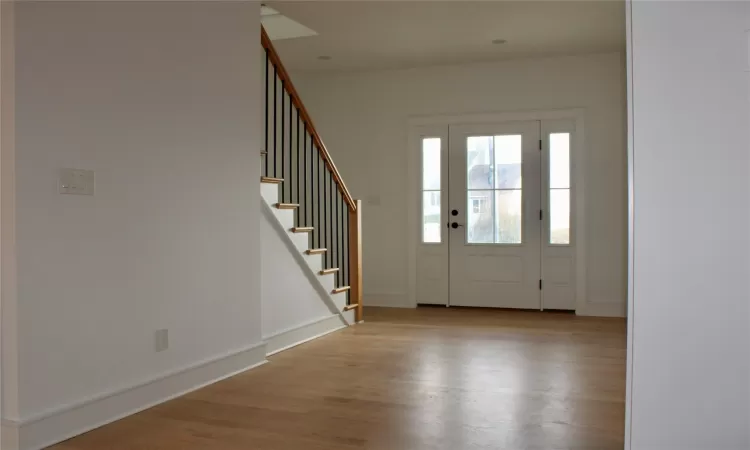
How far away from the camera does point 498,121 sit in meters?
6.88

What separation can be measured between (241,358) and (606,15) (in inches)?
156

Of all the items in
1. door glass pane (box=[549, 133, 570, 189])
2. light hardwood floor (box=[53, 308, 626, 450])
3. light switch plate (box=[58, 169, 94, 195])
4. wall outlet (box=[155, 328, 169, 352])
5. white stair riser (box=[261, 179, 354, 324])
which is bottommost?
light hardwood floor (box=[53, 308, 626, 450])

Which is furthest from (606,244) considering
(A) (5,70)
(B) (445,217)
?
(A) (5,70)

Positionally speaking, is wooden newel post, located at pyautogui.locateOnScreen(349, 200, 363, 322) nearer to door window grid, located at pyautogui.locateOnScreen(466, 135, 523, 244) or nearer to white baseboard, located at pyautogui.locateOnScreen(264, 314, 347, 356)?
white baseboard, located at pyautogui.locateOnScreen(264, 314, 347, 356)

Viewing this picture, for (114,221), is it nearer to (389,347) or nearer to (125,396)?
(125,396)

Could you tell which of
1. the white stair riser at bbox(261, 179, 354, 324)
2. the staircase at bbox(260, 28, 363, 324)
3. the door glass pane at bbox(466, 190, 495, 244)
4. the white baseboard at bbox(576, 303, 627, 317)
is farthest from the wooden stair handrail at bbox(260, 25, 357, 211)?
the white baseboard at bbox(576, 303, 627, 317)

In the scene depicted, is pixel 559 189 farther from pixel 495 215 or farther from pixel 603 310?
Answer: pixel 603 310

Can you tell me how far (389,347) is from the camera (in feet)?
16.1

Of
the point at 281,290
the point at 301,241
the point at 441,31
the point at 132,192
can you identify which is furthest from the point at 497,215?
the point at 132,192

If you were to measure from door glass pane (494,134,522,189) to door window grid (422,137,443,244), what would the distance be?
0.65m

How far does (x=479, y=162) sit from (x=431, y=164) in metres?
0.55

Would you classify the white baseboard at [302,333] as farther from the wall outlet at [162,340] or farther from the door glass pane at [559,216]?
the door glass pane at [559,216]

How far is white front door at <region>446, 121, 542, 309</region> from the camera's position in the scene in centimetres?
680

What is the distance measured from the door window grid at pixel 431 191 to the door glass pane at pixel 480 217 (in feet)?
1.13
